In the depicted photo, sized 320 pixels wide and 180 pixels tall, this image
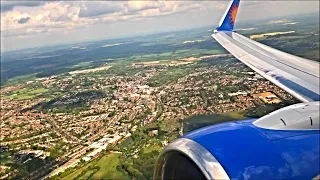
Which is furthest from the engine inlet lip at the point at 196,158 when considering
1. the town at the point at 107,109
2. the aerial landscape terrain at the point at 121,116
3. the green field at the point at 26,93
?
the green field at the point at 26,93

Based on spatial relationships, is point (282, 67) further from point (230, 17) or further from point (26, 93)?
point (26, 93)

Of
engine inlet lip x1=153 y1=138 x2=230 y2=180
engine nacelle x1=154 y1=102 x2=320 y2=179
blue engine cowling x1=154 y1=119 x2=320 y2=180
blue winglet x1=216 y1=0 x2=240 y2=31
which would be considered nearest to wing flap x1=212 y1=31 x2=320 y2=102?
blue winglet x1=216 y1=0 x2=240 y2=31

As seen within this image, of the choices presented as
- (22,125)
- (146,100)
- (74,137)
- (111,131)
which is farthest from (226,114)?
(22,125)

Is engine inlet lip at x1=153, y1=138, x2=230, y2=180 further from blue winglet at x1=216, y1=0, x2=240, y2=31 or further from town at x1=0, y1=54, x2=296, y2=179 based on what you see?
town at x1=0, y1=54, x2=296, y2=179

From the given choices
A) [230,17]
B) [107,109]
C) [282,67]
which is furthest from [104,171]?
[107,109]

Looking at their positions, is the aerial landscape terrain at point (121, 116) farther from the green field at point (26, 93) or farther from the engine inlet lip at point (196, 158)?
the engine inlet lip at point (196, 158)

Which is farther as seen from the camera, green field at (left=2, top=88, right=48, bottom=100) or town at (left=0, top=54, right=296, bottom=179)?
green field at (left=2, top=88, right=48, bottom=100)

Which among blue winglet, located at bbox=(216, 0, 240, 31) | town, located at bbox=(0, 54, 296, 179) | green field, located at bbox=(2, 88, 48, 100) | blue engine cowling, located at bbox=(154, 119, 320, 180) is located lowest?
green field, located at bbox=(2, 88, 48, 100)

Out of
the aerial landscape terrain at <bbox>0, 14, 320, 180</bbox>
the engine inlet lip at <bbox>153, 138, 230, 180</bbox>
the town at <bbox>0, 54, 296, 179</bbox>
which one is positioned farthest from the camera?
the town at <bbox>0, 54, 296, 179</bbox>

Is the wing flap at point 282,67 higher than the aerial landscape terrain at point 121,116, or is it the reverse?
the wing flap at point 282,67
